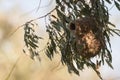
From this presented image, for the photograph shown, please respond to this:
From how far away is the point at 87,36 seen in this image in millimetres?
1979

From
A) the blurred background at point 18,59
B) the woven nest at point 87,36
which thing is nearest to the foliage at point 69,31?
the woven nest at point 87,36

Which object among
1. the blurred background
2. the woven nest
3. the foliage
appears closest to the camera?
the woven nest

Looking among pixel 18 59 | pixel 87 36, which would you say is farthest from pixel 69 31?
pixel 18 59

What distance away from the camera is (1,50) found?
6.18 m

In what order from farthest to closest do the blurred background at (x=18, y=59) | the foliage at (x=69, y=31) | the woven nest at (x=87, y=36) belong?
1. the blurred background at (x=18, y=59)
2. the foliage at (x=69, y=31)
3. the woven nest at (x=87, y=36)

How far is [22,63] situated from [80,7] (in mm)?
3868

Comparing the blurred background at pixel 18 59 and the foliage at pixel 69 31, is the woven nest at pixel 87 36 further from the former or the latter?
the blurred background at pixel 18 59

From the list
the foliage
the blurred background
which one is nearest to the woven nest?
the foliage

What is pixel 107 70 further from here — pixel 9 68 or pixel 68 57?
pixel 68 57

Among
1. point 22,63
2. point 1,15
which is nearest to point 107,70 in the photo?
point 22,63

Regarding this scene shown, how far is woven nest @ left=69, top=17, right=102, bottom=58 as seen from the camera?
6.41 ft

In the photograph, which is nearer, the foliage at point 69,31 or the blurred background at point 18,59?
the foliage at point 69,31

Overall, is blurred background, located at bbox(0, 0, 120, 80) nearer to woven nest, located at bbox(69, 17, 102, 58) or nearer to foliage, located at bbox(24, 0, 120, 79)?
foliage, located at bbox(24, 0, 120, 79)

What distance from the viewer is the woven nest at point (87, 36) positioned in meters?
1.95
